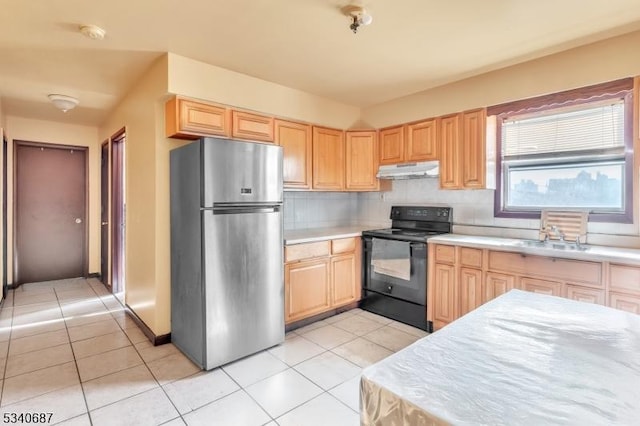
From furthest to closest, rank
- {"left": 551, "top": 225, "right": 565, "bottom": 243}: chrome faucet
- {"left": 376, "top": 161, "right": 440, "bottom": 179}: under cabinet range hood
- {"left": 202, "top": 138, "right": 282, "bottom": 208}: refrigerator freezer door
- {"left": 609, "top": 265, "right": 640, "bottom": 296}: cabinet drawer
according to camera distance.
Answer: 1. {"left": 376, "top": 161, "right": 440, "bottom": 179}: under cabinet range hood
2. {"left": 551, "top": 225, "right": 565, "bottom": 243}: chrome faucet
3. {"left": 202, "top": 138, "right": 282, "bottom": 208}: refrigerator freezer door
4. {"left": 609, "top": 265, "right": 640, "bottom": 296}: cabinet drawer

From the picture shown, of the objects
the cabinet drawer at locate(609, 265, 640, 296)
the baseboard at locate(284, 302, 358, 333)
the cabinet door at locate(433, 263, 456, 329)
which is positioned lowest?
the baseboard at locate(284, 302, 358, 333)

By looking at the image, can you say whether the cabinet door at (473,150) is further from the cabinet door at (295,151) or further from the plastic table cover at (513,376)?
the plastic table cover at (513,376)

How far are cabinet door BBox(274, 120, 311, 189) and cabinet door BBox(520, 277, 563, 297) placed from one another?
2216 mm

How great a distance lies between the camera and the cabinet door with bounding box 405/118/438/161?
3.40 metres

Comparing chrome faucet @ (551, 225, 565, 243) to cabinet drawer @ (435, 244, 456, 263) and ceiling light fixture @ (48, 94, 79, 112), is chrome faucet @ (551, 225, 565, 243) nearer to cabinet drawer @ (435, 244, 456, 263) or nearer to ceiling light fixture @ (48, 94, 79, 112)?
cabinet drawer @ (435, 244, 456, 263)

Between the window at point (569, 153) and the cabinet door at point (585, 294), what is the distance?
2.34ft

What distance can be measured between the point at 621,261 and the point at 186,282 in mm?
3110

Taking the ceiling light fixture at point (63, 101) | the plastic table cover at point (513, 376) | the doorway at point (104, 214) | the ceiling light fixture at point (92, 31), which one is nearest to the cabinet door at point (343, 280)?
the plastic table cover at point (513, 376)

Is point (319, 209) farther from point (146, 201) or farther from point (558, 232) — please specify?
point (558, 232)

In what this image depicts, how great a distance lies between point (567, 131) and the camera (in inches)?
113

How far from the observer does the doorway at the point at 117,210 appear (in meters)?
4.25

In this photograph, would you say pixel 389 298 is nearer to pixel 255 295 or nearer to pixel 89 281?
pixel 255 295

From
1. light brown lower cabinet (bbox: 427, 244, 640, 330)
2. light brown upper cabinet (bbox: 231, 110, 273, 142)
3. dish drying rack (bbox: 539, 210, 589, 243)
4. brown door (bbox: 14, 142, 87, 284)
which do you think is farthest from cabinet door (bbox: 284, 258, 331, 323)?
brown door (bbox: 14, 142, 87, 284)

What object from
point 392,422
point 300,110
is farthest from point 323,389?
point 300,110
